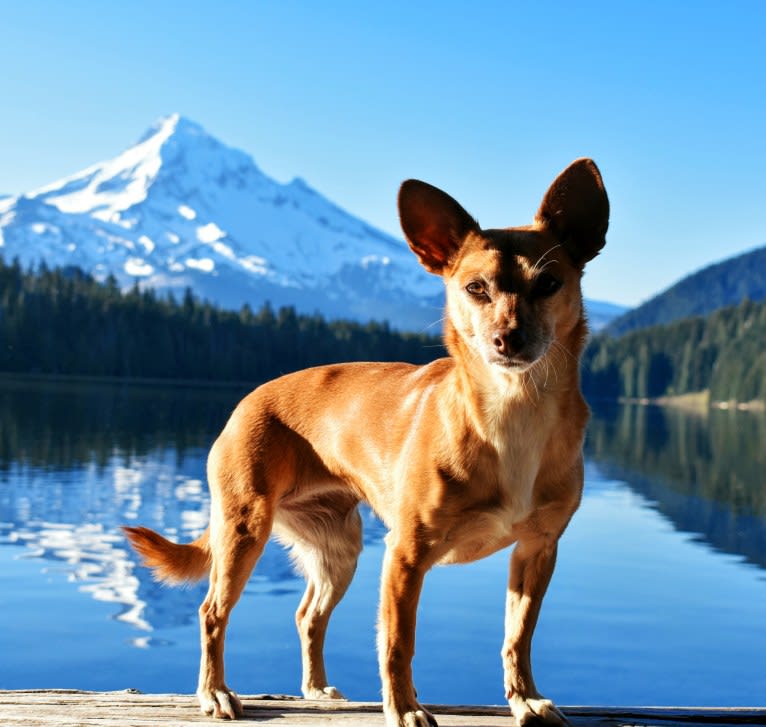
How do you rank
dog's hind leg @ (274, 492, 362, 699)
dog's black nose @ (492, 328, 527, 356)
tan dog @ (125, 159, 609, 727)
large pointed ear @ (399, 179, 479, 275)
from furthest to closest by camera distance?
dog's hind leg @ (274, 492, 362, 699), large pointed ear @ (399, 179, 479, 275), tan dog @ (125, 159, 609, 727), dog's black nose @ (492, 328, 527, 356)

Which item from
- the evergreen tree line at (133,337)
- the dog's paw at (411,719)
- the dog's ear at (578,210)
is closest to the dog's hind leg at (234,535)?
the dog's paw at (411,719)

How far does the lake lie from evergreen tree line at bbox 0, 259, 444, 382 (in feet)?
323

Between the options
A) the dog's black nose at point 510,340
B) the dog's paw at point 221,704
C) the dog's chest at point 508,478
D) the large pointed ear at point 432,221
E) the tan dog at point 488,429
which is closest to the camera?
the dog's black nose at point 510,340

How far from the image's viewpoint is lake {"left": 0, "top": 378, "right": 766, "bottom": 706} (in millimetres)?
16625

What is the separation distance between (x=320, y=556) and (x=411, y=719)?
1906 millimetres

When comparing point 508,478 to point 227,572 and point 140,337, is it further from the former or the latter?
point 140,337

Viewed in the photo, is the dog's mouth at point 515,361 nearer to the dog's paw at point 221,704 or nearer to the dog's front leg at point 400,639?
the dog's front leg at point 400,639

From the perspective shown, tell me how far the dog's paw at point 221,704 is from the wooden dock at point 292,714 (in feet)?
0.18

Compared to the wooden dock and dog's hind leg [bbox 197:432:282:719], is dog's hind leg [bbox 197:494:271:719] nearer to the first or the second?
dog's hind leg [bbox 197:432:282:719]

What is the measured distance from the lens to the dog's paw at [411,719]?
211 inches

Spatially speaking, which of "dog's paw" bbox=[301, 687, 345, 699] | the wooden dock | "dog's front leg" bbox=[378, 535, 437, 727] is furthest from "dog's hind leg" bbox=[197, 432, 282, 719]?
"dog's front leg" bbox=[378, 535, 437, 727]

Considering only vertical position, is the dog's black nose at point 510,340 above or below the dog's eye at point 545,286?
below

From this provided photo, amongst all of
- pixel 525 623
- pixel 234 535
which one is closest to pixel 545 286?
pixel 525 623

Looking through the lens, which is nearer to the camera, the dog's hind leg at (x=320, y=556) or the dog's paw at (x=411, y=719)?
A: the dog's paw at (x=411, y=719)
